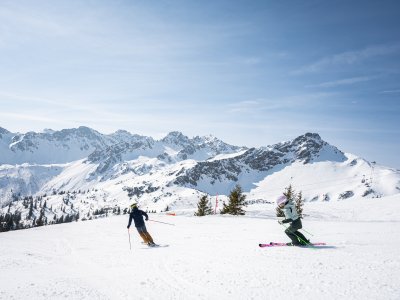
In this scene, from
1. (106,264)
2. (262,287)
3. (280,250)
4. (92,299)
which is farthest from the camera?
(280,250)

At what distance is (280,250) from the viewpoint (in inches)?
500

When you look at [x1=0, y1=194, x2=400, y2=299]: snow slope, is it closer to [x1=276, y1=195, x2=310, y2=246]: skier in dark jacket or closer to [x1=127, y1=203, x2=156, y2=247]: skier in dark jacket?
[x1=276, y1=195, x2=310, y2=246]: skier in dark jacket

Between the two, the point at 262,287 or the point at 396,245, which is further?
the point at 396,245

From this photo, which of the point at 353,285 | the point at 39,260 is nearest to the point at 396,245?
the point at 353,285

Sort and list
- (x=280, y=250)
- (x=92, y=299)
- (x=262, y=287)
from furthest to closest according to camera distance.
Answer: (x=280, y=250) → (x=262, y=287) → (x=92, y=299)

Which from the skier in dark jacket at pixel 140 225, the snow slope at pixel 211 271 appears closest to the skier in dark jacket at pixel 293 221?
the snow slope at pixel 211 271

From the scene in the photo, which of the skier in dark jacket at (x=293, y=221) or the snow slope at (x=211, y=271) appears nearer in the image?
the snow slope at (x=211, y=271)

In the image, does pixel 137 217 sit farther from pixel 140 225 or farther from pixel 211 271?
pixel 211 271

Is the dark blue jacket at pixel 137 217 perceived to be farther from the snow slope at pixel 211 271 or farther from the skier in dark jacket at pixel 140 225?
the snow slope at pixel 211 271

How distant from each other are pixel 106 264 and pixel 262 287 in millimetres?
6013

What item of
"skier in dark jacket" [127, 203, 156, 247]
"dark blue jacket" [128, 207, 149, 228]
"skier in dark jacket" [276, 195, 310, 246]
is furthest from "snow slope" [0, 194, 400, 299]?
"dark blue jacket" [128, 207, 149, 228]

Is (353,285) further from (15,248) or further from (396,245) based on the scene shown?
(15,248)

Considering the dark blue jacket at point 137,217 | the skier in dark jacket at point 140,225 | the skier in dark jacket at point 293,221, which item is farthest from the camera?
Answer: the dark blue jacket at point 137,217

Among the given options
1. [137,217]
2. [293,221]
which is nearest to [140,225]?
[137,217]
